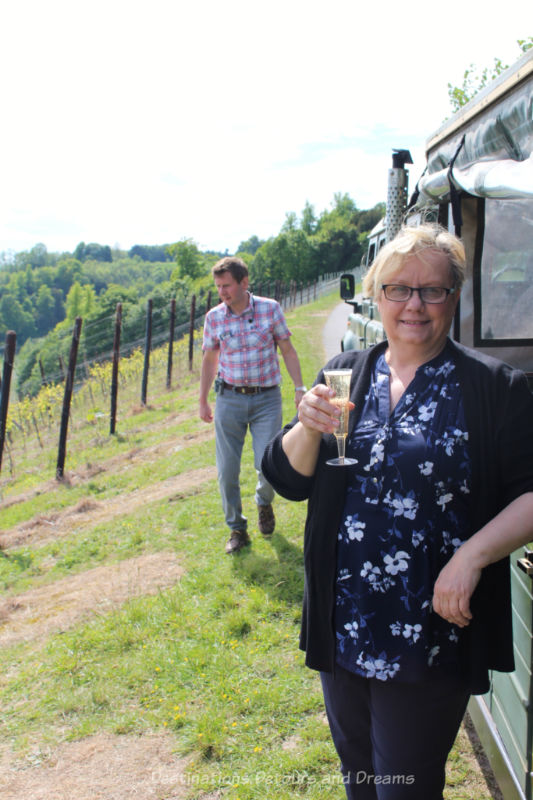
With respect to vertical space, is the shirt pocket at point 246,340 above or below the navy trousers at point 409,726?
above

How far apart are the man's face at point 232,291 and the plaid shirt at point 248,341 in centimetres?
6

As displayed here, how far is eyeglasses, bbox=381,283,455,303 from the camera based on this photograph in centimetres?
171

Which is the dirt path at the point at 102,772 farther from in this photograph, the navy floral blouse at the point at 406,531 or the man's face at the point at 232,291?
the man's face at the point at 232,291

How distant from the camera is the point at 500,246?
3125 mm

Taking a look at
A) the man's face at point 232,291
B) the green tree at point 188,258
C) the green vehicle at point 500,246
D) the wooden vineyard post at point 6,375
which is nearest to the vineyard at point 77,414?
the wooden vineyard post at point 6,375

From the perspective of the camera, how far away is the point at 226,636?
3629 mm

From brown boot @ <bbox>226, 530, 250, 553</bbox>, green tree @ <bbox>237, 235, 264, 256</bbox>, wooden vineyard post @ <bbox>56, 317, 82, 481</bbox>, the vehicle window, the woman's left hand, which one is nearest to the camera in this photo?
the woman's left hand

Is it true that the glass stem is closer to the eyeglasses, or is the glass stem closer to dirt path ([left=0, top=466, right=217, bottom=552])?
the eyeglasses

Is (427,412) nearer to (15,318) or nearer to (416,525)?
(416,525)

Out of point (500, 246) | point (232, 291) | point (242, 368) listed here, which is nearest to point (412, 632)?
point (500, 246)

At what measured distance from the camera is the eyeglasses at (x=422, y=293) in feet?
5.59

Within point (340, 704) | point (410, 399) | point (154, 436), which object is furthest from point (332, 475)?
point (154, 436)

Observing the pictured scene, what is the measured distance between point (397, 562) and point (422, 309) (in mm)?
685

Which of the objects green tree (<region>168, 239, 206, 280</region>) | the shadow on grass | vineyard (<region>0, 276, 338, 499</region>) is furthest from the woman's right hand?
green tree (<region>168, 239, 206, 280</region>)
